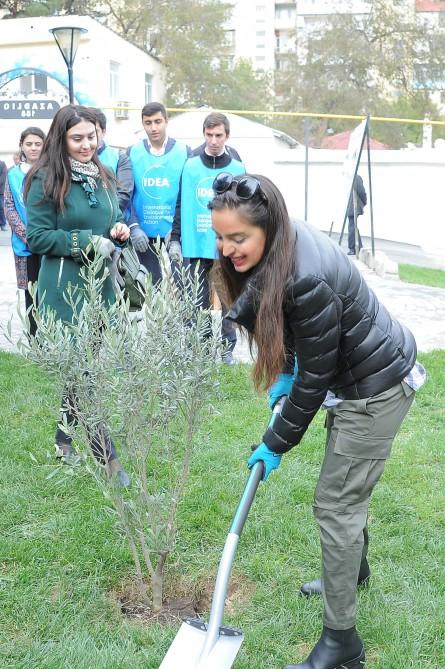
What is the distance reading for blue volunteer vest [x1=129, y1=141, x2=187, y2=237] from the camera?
254 inches

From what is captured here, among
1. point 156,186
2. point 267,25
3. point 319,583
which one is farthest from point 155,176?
point 267,25

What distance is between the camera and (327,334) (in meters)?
2.38

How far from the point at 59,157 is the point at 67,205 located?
24 cm

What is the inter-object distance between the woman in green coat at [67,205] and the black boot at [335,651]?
1333 mm

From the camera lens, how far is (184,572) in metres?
3.35

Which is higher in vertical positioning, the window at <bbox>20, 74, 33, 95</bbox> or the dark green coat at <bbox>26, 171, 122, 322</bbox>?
the window at <bbox>20, 74, 33, 95</bbox>

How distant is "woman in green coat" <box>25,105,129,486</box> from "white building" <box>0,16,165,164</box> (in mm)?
18761

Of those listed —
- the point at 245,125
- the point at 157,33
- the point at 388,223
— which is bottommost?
the point at 388,223

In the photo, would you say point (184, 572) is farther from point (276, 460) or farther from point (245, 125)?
point (245, 125)

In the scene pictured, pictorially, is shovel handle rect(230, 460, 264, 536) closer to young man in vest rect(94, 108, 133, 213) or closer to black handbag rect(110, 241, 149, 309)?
black handbag rect(110, 241, 149, 309)

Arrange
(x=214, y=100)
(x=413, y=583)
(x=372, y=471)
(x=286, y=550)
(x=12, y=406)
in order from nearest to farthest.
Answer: (x=372, y=471) < (x=413, y=583) < (x=286, y=550) < (x=12, y=406) < (x=214, y=100)

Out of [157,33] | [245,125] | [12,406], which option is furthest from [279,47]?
[12,406]

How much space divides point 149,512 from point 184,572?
1.56ft

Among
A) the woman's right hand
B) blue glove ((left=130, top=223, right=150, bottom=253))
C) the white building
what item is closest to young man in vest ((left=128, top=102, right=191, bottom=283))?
blue glove ((left=130, top=223, right=150, bottom=253))
